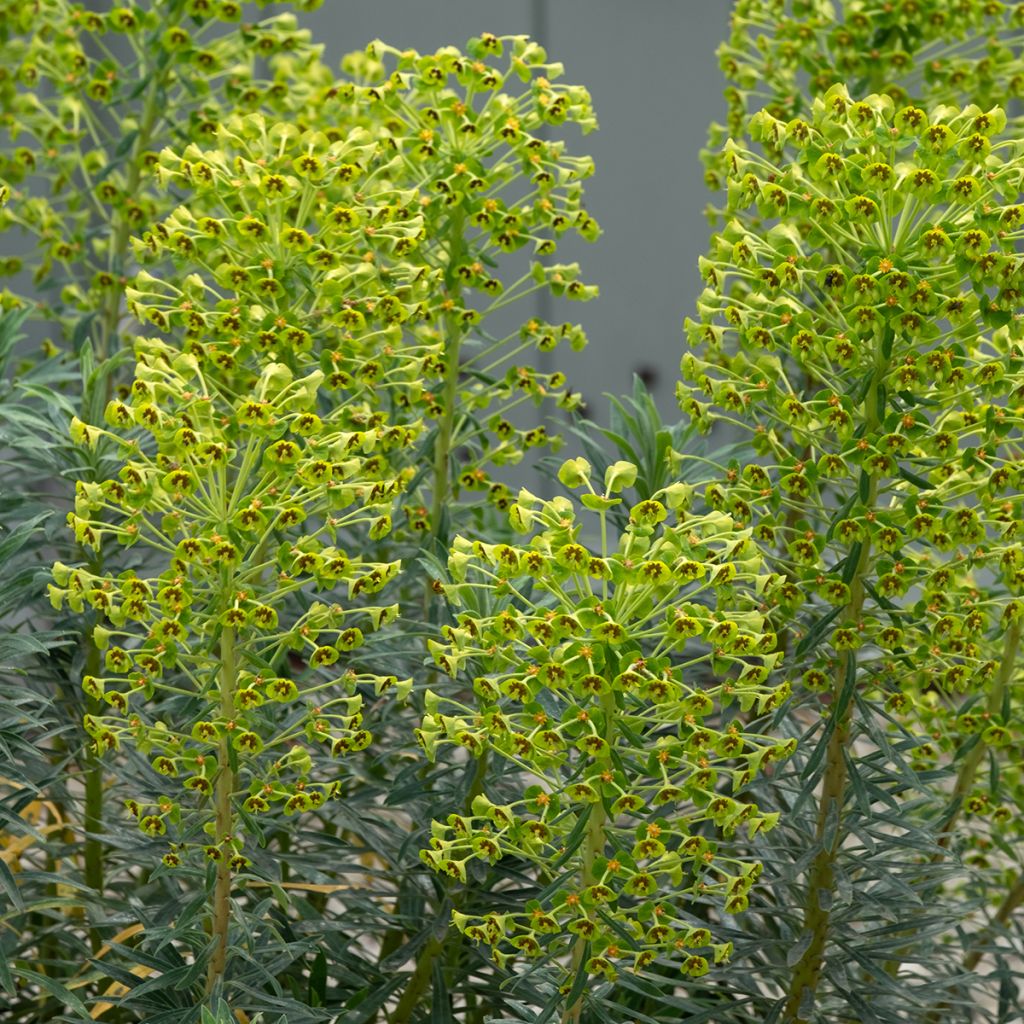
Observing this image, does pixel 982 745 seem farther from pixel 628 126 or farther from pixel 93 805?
pixel 628 126

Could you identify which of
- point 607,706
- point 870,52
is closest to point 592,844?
point 607,706

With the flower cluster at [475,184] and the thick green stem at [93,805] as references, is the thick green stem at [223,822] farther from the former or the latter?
the flower cluster at [475,184]

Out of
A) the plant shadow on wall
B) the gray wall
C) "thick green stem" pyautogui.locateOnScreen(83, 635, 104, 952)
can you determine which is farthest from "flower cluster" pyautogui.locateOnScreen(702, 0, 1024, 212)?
the gray wall

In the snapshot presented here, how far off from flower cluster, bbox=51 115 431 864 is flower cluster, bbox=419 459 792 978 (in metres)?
0.15

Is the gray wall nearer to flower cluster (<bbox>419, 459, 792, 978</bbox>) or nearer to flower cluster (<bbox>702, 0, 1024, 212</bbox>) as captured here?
flower cluster (<bbox>702, 0, 1024, 212</bbox>)

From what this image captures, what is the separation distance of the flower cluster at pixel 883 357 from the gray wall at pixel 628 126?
3.99 m

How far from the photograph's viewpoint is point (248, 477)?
163cm

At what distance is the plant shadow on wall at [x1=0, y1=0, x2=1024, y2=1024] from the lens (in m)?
1.55

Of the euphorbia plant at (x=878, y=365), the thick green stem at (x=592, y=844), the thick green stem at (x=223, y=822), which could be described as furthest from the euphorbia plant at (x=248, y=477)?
the euphorbia plant at (x=878, y=365)

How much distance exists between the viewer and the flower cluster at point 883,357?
161 centimetres

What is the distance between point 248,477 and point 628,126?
452cm

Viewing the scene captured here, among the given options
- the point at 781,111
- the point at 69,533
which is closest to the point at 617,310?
the point at 781,111

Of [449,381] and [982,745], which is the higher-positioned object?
[449,381]

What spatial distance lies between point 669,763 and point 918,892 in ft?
2.25
